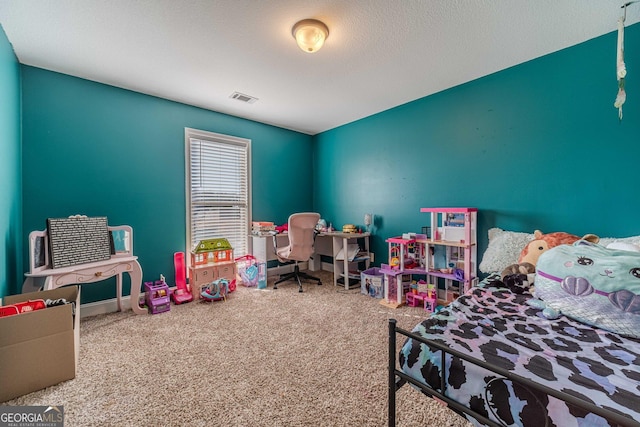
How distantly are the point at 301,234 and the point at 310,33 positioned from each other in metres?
2.25

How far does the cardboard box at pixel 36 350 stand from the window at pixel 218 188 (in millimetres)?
1777

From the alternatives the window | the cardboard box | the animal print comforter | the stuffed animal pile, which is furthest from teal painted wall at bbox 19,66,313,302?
the stuffed animal pile

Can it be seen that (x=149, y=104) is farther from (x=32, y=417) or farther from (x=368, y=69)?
(x=32, y=417)

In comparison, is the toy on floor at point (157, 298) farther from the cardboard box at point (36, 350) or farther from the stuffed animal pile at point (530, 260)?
the stuffed animal pile at point (530, 260)

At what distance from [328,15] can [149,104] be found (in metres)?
2.43

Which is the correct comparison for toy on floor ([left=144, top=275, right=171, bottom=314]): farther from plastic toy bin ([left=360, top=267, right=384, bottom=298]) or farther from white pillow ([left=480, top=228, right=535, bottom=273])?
white pillow ([left=480, top=228, right=535, bottom=273])

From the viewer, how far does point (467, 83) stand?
111 inches

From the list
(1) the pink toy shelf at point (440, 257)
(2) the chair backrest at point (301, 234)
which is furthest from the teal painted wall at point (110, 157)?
(1) the pink toy shelf at point (440, 257)

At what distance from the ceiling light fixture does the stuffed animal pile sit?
2.26 metres

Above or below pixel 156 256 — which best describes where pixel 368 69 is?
above

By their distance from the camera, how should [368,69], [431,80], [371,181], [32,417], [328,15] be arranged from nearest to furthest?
Result: 1. [32,417]
2. [328,15]
3. [368,69]
4. [431,80]
5. [371,181]

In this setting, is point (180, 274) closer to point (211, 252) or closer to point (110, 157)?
point (211, 252)

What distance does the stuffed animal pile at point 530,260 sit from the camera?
1.80 m

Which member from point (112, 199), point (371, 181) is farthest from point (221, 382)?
point (371, 181)
